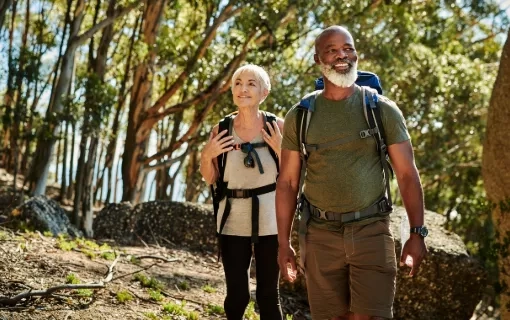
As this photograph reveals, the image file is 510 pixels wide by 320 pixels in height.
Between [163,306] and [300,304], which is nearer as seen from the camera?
[163,306]

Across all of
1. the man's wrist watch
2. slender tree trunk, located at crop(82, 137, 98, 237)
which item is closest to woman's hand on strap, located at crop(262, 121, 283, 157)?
the man's wrist watch

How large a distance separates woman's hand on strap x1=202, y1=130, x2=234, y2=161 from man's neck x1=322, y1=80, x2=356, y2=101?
1.11 metres

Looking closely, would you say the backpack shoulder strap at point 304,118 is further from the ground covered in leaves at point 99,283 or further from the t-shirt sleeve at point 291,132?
the ground covered in leaves at point 99,283

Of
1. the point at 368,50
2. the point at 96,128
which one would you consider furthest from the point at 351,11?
the point at 96,128

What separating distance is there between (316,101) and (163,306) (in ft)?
10.8

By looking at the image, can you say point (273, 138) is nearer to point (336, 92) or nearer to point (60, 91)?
point (336, 92)

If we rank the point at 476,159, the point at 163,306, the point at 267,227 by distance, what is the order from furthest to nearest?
1. the point at 476,159
2. the point at 163,306
3. the point at 267,227

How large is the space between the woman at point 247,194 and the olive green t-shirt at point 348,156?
1.02m

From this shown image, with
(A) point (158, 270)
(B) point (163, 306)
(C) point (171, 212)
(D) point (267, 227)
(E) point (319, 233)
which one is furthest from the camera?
(C) point (171, 212)

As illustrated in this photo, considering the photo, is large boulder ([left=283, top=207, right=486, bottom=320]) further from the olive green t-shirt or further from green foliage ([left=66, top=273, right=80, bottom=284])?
the olive green t-shirt

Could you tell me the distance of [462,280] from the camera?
353 inches

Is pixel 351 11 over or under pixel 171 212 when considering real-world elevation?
over

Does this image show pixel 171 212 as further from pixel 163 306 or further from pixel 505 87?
pixel 505 87

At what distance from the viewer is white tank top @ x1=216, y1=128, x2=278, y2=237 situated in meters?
5.15
